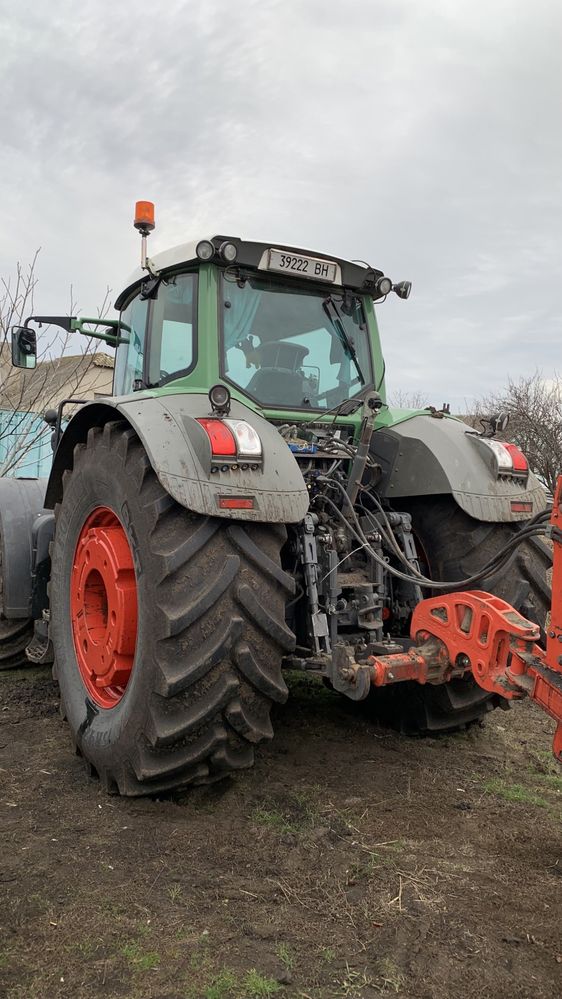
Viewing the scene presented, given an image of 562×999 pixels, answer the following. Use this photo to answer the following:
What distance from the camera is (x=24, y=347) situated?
4.86m

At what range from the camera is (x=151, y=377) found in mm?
4082

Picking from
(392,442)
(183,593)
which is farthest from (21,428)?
(183,593)

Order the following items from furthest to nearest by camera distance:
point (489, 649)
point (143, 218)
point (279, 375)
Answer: point (143, 218), point (279, 375), point (489, 649)

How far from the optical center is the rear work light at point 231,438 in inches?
116

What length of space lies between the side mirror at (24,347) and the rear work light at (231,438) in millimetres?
2327

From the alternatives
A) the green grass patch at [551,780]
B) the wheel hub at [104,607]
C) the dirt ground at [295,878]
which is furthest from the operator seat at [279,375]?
the green grass patch at [551,780]

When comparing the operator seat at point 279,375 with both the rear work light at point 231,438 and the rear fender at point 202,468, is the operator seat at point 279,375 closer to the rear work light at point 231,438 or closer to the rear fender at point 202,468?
the rear fender at point 202,468

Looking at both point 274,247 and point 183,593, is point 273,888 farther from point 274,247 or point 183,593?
point 274,247

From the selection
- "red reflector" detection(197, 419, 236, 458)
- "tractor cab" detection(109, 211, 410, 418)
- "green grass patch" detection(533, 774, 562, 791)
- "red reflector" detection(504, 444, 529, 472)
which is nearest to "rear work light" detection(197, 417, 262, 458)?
"red reflector" detection(197, 419, 236, 458)

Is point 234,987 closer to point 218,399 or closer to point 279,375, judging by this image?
point 218,399

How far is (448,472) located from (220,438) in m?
1.28

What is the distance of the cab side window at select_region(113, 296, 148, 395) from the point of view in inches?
168

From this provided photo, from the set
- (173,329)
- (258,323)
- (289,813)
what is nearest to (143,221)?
(173,329)

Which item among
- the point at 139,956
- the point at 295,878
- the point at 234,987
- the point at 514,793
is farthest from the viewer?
the point at 514,793
